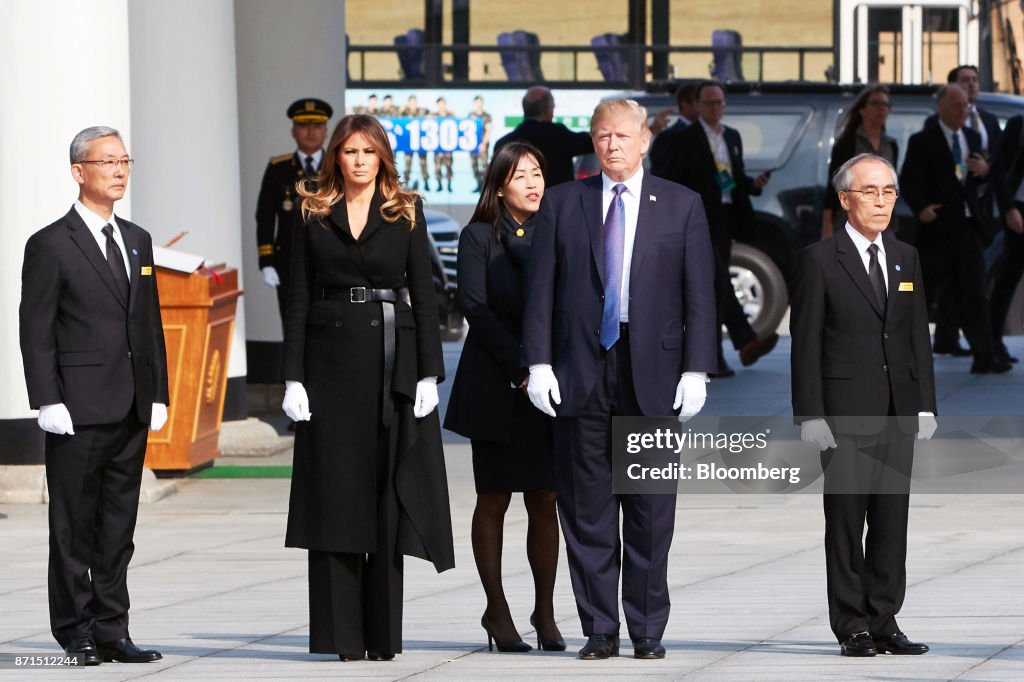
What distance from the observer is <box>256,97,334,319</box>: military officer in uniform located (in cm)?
1363

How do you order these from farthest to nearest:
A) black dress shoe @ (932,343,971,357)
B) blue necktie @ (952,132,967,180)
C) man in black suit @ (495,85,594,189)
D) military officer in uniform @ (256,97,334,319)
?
1. black dress shoe @ (932,343,971,357)
2. blue necktie @ (952,132,967,180)
3. military officer in uniform @ (256,97,334,319)
4. man in black suit @ (495,85,594,189)

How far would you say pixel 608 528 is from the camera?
267 inches

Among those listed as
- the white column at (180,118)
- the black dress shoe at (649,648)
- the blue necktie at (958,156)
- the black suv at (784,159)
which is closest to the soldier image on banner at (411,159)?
the black suv at (784,159)

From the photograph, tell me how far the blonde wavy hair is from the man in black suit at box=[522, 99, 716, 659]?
453mm

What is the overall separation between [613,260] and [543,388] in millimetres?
427

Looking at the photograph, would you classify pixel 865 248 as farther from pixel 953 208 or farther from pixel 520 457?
pixel 953 208

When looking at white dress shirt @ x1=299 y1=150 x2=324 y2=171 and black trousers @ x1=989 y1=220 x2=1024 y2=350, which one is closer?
white dress shirt @ x1=299 y1=150 x2=324 y2=171

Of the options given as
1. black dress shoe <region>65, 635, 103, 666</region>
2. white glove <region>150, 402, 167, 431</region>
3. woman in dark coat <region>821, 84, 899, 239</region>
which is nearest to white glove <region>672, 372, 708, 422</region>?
white glove <region>150, 402, 167, 431</region>

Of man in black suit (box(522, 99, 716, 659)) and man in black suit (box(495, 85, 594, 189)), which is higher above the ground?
man in black suit (box(495, 85, 594, 189))

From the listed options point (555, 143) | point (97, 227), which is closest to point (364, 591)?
point (97, 227)

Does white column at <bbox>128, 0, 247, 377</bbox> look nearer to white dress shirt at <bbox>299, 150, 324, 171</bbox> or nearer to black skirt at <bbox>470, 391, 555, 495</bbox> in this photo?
white dress shirt at <bbox>299, 150, 324, 171</bbox>

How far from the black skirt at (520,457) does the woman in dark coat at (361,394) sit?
27cm

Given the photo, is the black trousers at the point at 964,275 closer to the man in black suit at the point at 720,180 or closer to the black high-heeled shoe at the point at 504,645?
the man in black suit at the point at 720,180

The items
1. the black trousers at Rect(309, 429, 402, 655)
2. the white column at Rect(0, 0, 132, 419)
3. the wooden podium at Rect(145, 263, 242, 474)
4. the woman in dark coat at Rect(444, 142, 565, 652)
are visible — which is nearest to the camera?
the black trousers at Rect(309, 429, 402, 655)
